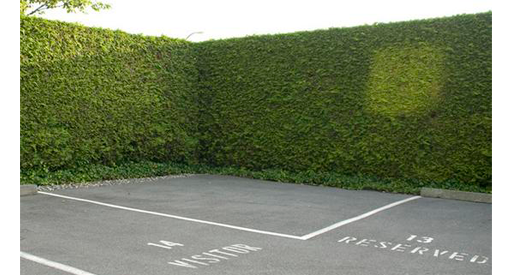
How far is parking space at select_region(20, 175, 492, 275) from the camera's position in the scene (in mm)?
4746

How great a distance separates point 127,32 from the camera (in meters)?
11.8

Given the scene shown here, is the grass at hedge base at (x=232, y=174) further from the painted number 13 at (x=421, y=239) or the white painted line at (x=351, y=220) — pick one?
the painted number 13 at (x=421, y=239)

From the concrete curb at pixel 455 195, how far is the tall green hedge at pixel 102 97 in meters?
6.32

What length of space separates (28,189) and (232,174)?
5.19 meters

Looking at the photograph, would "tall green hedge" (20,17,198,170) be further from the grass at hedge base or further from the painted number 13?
the painted number 13

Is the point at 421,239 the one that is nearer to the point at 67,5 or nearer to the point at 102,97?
the point at 102,97

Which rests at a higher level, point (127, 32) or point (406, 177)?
point (127, 32)

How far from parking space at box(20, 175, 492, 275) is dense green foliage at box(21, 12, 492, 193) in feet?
4.48

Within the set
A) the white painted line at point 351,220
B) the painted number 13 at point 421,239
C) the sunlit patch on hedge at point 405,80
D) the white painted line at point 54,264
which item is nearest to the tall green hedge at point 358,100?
the sunlit patch on hedge at point 405,80

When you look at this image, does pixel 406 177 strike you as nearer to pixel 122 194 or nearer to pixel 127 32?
pixel 122 194
